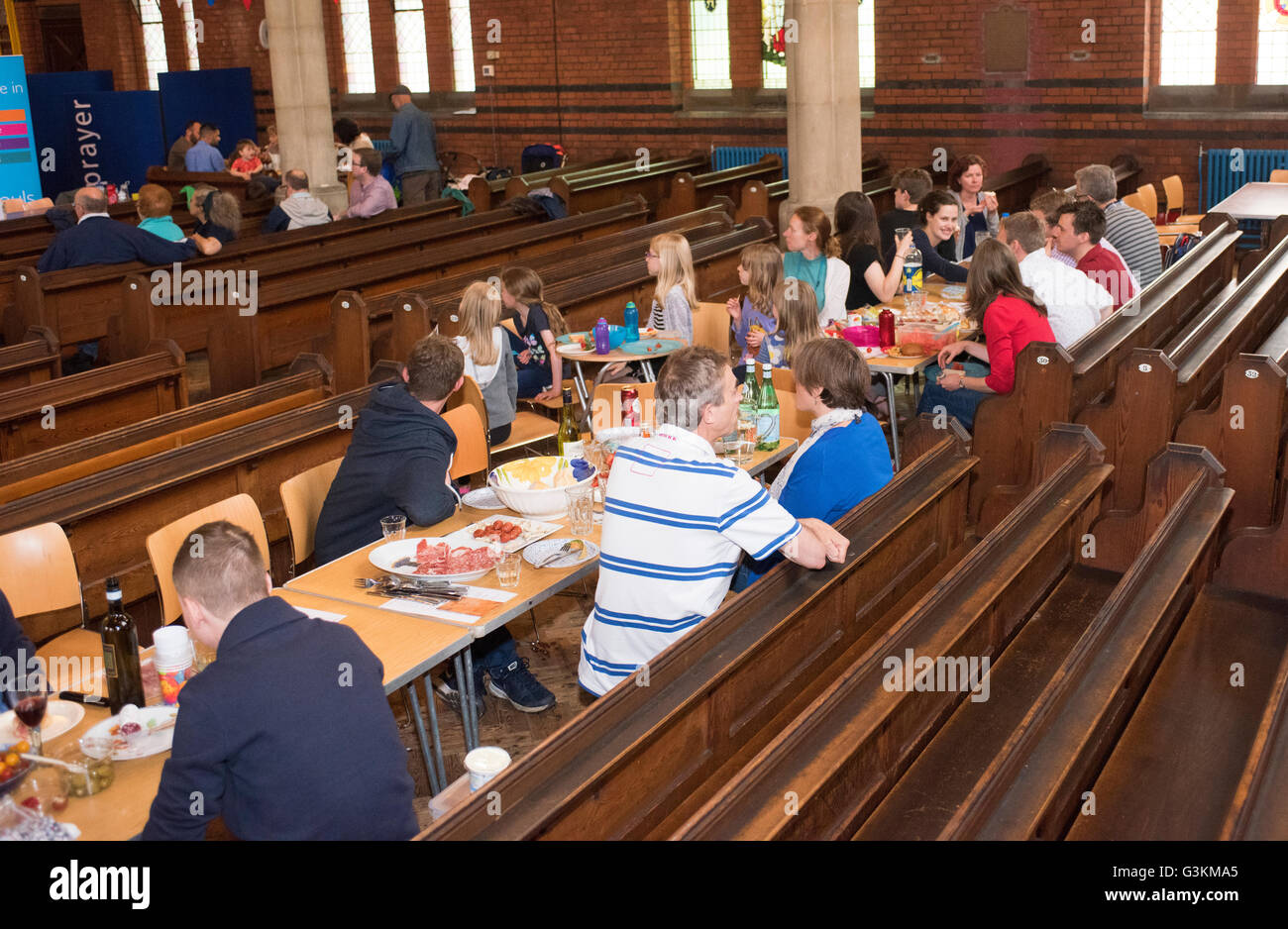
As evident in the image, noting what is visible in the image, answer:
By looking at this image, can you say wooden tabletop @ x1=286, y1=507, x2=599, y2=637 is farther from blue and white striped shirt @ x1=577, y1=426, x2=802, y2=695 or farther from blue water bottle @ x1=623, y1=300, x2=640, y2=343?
blue water bottle @ x1=623, y1=300, x2=640, y2=343

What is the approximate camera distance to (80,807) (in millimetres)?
2834

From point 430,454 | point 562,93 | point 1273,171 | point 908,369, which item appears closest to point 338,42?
point 562,93

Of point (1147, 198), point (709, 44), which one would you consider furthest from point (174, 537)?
point (709, 44)

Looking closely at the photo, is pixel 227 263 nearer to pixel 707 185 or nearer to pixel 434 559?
pixel 707 185

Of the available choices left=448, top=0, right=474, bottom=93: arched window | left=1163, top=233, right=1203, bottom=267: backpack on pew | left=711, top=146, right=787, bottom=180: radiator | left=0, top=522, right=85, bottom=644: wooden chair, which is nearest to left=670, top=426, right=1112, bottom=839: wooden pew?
left=0, top=522, right=85, bottom=644: wooden chair

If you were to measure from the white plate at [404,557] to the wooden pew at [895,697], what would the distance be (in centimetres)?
118

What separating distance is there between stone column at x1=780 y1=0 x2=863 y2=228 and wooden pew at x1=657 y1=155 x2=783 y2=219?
2169 mm

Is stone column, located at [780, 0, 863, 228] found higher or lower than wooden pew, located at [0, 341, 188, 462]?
higher

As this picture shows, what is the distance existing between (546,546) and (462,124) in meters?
13.4

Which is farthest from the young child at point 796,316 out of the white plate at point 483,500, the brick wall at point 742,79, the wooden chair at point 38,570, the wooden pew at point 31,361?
the brick wall at point 742,79

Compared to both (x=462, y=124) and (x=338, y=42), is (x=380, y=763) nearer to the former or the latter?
(x=462, y=124)

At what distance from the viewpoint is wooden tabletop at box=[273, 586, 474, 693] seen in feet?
11.2

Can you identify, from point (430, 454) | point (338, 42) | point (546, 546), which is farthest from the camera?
point (338, 42)
